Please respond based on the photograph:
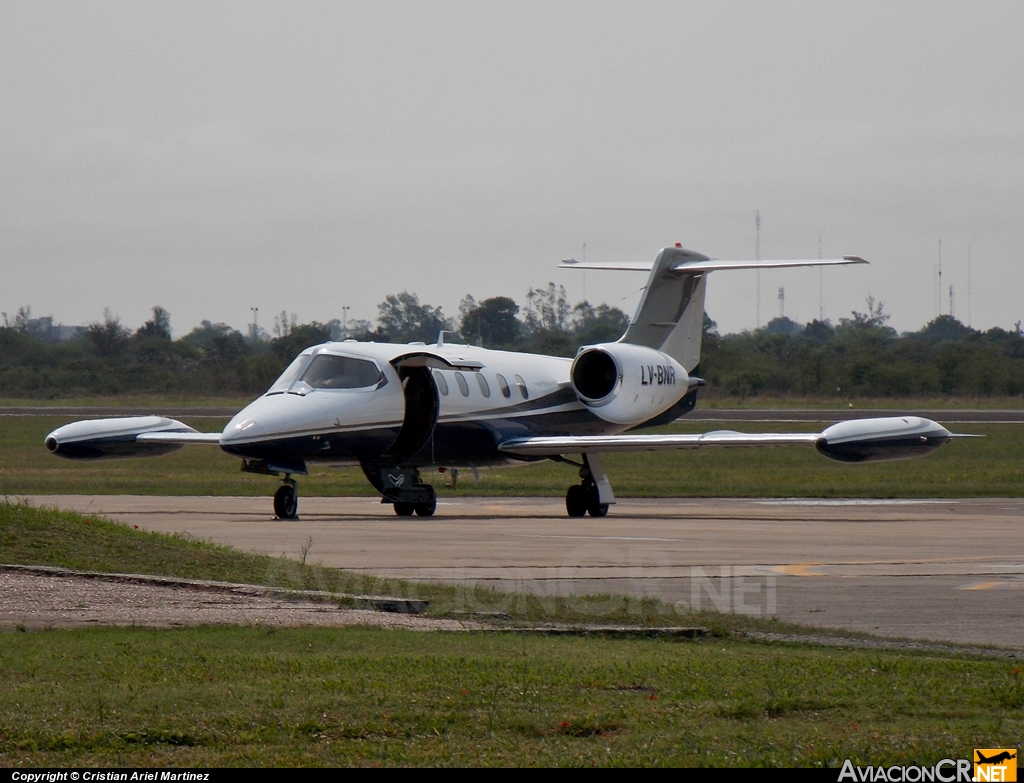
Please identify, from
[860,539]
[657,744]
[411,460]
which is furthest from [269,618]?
[411,460]

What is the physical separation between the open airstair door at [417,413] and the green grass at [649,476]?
5.40 metres

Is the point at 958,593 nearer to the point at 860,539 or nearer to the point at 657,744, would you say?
Answer: the point at 860,539

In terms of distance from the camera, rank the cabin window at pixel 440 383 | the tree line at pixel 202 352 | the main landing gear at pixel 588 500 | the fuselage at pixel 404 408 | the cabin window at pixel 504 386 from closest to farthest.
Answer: the fuselage at pixel 404 408, the cabin window at pixel 440 383, the main landing gear at pixel 588 500, the cabin window at pixel 504 386, the tree line at pixel 202 352

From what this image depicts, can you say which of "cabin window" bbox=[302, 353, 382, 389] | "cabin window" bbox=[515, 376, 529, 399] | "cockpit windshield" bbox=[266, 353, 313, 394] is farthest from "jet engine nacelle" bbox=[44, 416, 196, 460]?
"cabin window" bbox=[515, 376, 529, 399]

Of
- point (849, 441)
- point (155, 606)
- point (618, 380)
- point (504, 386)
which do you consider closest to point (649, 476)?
point (618, 380)

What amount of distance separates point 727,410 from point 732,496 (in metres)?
43.4

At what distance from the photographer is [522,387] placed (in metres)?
26.6

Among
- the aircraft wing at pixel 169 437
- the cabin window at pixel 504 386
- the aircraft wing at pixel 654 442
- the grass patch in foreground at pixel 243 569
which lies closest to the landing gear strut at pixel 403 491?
the aircraft wing at pixel 654 442

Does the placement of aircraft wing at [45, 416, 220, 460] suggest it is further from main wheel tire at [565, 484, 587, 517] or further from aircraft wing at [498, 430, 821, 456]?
main wheel tire at [565, 484, 587, 517]

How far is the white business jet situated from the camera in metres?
22.6

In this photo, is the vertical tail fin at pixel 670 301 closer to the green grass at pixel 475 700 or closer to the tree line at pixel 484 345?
the green grass at pixel 475 700

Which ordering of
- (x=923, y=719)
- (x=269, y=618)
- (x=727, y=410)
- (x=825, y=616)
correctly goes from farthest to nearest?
(x=727, y=410)
(x=825, y=616)
(x=269, y=618)
(x=923, y=719)

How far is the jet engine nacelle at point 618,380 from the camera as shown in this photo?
90.3 feet

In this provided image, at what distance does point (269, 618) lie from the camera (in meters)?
10.4
